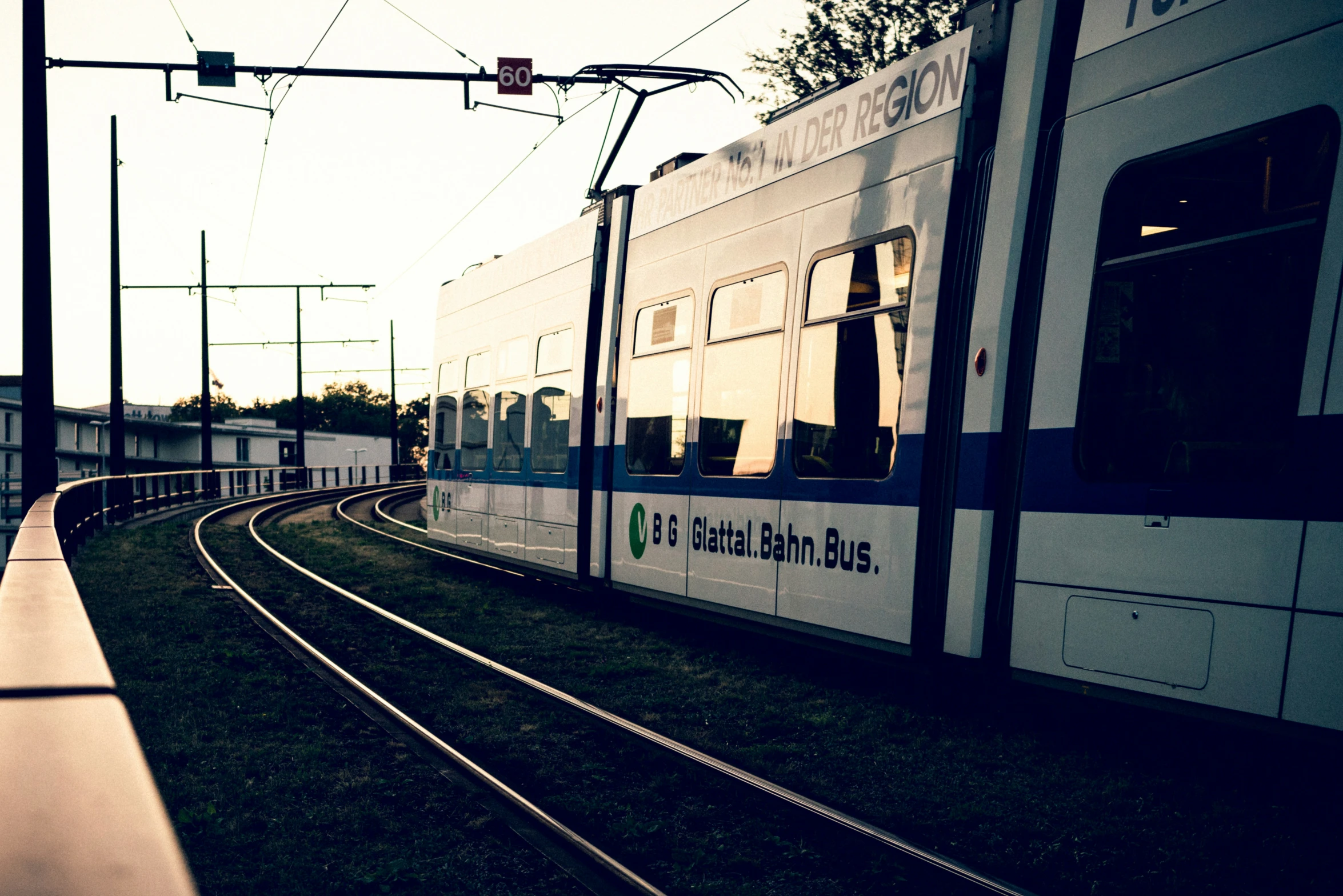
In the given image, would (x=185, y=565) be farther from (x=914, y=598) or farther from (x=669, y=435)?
(x=914, y=598)

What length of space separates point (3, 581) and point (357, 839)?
2.13 m

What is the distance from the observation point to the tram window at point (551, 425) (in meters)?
10.3

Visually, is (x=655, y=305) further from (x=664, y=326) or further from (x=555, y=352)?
(x=555, y=352)

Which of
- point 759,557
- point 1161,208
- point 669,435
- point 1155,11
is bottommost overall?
point 759,557

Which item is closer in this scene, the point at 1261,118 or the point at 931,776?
the point at 1261,118

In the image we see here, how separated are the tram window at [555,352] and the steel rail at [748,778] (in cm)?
289

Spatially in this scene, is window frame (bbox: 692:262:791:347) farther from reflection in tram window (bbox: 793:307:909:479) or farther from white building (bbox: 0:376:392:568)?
white building (bbox: 0:376:392:568)

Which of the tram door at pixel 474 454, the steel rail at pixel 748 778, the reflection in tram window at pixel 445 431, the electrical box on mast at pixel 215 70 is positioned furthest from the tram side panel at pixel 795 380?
the electrical box on mast at pixel 215 70

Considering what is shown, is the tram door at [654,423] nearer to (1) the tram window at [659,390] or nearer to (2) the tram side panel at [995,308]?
(1) the tram window at [659,390]

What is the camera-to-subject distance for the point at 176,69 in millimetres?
12133

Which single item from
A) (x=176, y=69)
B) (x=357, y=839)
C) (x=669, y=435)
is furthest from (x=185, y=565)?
(x=357, y=839)

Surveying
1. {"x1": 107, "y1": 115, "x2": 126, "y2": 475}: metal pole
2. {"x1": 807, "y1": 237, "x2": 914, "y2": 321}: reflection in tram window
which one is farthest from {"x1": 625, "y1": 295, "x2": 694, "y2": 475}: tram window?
{"x1": 107, "y1": 115, "x2": 126, "y2": 475}: metal pole

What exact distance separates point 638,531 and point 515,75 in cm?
625

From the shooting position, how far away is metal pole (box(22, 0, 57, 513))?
12.4m
